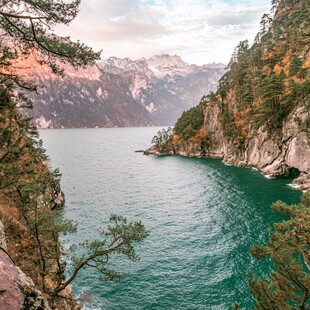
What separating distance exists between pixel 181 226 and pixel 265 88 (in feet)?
194

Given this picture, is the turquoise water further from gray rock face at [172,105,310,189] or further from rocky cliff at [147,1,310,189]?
rocky cliff at [147,1,310,189]

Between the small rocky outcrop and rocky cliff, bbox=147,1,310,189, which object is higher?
rocky cliff, bbox=147,1,310,189

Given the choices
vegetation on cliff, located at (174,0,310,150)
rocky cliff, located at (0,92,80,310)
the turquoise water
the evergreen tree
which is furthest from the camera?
vegetation on cliff, located at (174,0,310,150)

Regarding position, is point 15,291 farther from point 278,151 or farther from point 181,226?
point 278,151

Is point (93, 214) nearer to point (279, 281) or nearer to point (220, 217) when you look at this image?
point (220, 217)

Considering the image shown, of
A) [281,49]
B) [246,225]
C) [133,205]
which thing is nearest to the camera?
[246,225]

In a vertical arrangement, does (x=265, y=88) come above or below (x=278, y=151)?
above

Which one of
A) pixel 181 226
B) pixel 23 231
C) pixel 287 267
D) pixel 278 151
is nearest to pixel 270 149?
pixel 278 151

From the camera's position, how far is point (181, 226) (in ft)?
171

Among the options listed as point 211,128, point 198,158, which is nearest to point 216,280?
point 198,158

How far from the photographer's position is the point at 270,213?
5362cm

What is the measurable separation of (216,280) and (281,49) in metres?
108

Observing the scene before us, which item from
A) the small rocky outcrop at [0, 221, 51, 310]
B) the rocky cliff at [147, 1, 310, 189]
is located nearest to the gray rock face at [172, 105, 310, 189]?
the rocky cliff at [147, 1, 310, 189]

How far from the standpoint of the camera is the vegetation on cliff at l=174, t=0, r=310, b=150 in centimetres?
8469
